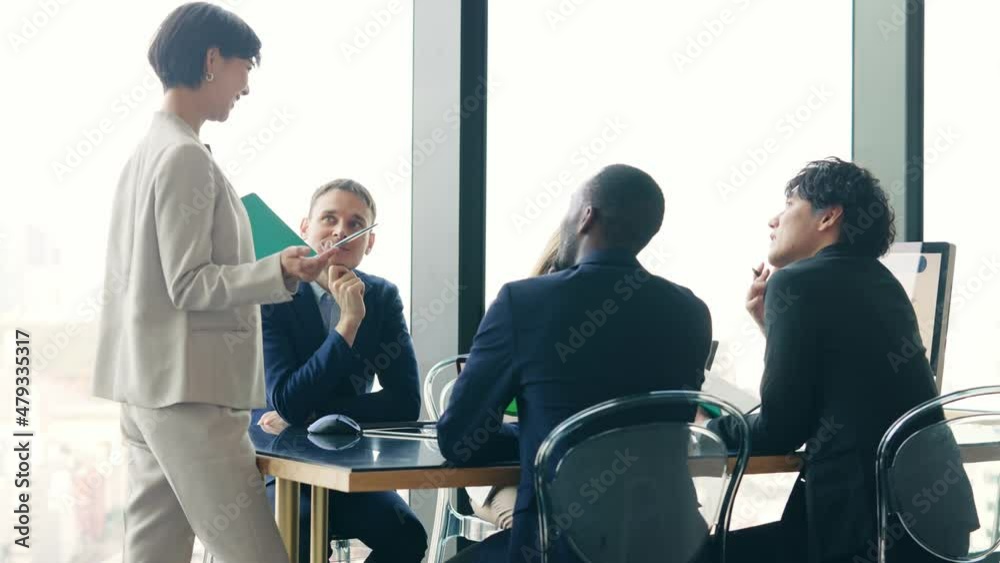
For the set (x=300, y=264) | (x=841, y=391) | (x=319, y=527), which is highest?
(x=300, y=264)

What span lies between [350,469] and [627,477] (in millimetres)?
452

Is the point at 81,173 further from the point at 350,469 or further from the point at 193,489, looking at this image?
the point at 350,469

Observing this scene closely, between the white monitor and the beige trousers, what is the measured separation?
1.92 metres

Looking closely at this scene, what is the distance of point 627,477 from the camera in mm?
1602

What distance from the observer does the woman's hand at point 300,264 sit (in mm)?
1771

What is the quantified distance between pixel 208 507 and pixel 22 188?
3.82ft

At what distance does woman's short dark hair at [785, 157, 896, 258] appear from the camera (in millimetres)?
2143

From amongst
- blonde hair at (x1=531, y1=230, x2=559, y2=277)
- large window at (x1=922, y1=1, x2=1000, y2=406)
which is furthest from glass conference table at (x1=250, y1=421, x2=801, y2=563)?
large window at (x1=922, y1=1, x2=1000, y2=406)

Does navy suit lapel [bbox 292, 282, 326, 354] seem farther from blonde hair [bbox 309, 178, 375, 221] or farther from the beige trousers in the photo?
the beige trousers

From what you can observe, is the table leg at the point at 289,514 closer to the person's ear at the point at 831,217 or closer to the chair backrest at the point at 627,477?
the chair backrest at the point at 627,477

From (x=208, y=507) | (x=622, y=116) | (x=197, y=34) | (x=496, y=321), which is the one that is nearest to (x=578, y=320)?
(x=496, y=321)

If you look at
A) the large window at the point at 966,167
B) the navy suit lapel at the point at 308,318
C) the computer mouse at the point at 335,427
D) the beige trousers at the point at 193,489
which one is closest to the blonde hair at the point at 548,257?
the navy suit lapel at the point at 308,318

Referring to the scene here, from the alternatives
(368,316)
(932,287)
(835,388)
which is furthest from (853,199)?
(368,316)

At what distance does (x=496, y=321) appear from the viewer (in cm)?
173
